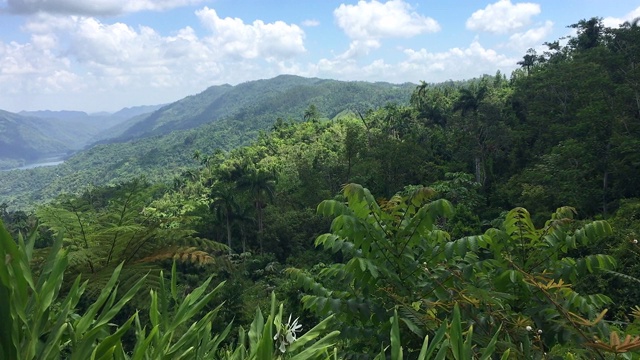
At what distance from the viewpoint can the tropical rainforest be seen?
54.6 inches

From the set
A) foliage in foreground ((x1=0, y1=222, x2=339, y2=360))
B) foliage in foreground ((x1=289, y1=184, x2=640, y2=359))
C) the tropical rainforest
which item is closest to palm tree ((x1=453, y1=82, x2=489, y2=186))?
the tropical rainforest

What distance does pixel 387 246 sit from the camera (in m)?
2.73

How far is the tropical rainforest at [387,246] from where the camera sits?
139 centimetres

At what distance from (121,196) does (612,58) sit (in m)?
32.9

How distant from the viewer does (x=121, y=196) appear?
18.0 ft

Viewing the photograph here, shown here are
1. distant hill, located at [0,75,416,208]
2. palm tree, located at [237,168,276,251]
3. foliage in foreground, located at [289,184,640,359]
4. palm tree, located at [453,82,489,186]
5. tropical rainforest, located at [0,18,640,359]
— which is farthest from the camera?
distant hill, located at [0,75,416,208]

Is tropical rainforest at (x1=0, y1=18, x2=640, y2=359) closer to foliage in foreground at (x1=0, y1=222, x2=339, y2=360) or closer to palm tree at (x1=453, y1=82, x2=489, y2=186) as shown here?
foliage in foreground at (x1=0, y1=222, x2=339, y2=360)

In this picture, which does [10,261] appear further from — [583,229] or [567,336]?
[583,229]

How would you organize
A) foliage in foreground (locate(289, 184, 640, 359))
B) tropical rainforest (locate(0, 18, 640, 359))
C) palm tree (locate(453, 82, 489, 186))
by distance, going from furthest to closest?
palm tree (locate(453, 82, 489, 186)) → foliage in foreground (locate(289, 184, 640, 359)) → tropical rainforest (locate(0, 18, 640, 359))

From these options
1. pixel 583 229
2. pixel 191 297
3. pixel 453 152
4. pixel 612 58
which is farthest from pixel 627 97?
pixel 191 297

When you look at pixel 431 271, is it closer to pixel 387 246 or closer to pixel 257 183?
pixel 387 246

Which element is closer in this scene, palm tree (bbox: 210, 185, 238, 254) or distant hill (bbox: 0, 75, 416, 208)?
palm tree (bbox: 210, 185, 238, 254)

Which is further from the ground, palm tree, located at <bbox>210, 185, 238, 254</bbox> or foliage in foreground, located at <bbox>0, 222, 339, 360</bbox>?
foliage in foreground, located at <bbox>0, 222, 339, 360</bbox>

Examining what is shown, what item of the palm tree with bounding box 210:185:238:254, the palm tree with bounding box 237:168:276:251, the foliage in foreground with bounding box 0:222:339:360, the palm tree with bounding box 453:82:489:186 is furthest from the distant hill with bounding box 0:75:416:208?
the foliage in foreground with bounding box 0:222:339:360
